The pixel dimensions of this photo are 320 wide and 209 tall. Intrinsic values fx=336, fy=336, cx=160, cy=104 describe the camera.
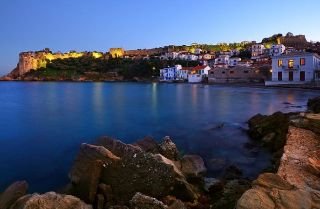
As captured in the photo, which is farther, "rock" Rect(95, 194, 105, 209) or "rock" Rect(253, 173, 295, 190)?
"rock" Rect(95, 194, 105, 209)

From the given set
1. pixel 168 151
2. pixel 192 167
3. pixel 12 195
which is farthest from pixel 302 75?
pixel 12 195

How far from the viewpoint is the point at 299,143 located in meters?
11.5

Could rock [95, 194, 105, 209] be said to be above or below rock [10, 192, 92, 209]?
below

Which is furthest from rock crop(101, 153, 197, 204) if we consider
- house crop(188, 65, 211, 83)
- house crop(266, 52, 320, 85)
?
house crop(188, 65, 211, 83)

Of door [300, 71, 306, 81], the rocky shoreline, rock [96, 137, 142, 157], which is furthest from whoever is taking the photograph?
door [300, 71, 306, 81]

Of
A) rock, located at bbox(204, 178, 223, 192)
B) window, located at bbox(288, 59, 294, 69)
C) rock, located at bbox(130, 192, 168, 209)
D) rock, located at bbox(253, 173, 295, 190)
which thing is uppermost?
window, located at bbox(288, 59, 294, 69)

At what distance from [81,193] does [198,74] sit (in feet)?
338

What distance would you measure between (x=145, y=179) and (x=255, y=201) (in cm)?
368

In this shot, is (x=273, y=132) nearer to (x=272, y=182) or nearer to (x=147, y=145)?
(x=147, y=145)

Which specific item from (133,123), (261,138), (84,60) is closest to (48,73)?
(84,60)

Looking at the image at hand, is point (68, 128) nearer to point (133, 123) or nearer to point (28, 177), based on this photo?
point (133, 123)

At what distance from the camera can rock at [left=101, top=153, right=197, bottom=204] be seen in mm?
8977

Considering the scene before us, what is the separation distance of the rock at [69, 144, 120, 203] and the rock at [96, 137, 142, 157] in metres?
0.51

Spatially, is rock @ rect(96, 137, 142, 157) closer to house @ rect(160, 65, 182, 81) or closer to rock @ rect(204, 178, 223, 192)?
rock @ rect(204, 178, 223, 192)
